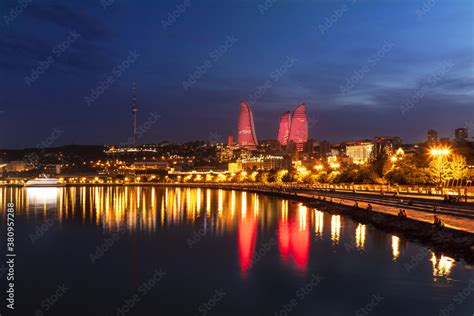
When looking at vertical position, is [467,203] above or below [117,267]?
above

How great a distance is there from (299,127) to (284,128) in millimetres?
11898

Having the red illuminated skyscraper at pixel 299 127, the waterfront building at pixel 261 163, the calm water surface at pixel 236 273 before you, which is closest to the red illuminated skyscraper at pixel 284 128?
the red illuminated skyscraper at pixel 299 127

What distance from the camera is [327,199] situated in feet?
131

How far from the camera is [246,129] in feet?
535

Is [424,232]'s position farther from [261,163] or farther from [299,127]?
[299,127]

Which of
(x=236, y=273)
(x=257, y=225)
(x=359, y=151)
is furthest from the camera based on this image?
(x=359, y=151)

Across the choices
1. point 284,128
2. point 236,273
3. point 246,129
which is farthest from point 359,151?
point 236,273

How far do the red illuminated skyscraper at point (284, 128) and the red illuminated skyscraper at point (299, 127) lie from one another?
7951mm

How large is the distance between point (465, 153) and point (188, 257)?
124 ft

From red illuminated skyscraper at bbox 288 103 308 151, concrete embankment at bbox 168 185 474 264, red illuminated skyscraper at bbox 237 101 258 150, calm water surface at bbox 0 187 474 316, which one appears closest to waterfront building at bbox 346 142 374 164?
red illuminated skyscraper at bbox 288 103 308 151

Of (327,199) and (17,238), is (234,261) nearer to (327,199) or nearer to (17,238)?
(17,238)

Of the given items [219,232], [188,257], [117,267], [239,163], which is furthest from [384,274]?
[239,163]

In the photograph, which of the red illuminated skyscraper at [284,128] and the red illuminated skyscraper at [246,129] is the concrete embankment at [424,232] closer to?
the red illuminated skyscraper at [246,129]

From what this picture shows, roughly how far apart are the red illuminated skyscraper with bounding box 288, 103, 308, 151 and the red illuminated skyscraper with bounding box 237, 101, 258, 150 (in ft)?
37.7
